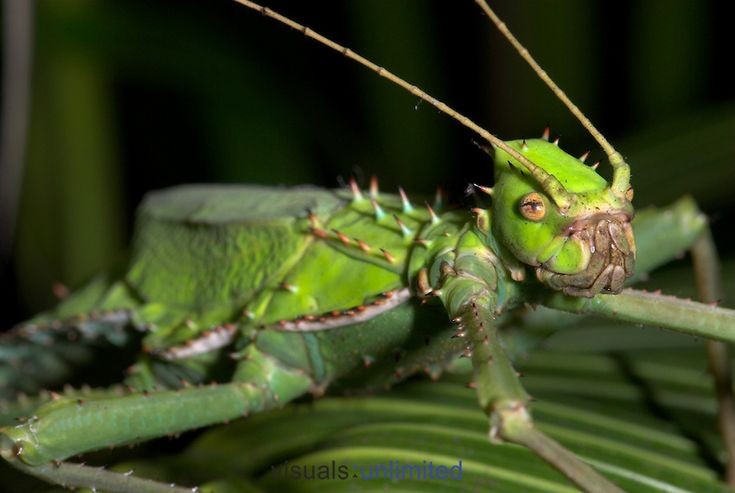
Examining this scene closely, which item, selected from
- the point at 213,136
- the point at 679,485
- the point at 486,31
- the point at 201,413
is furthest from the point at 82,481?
the point at 486,31

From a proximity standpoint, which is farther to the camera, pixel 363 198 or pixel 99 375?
pixel 99 375

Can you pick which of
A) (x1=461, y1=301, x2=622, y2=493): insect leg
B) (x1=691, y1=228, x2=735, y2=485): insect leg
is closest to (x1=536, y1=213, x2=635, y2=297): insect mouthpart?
(x1=461, y1=301, x2=622, y2=493): insect leg

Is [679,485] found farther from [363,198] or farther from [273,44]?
[273,44]

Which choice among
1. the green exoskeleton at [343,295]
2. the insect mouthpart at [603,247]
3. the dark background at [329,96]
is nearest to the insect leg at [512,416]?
the green exoskeleton at [343,295]

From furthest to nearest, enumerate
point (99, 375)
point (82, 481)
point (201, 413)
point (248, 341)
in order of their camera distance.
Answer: point (99, 375) < point (248, 341) < point (201, 413) < point (82, 481)

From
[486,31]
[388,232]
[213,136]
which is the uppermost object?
[486,31]

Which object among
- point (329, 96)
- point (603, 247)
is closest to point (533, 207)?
point (603, 247)

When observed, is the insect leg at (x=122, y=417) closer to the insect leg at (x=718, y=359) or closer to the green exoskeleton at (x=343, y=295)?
the green exoskeleton at (x=343, y=295)
